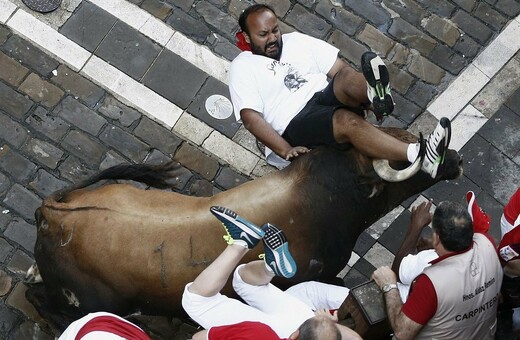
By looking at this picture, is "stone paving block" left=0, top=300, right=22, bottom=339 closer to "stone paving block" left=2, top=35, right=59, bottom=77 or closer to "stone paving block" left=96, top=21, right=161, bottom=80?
"stone paving block" left=2, top=35, right=59, bottom=77

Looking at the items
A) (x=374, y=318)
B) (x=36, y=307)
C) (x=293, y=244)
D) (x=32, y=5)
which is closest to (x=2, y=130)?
(x=32, y=5)

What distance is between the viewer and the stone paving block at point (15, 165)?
7039 millimetres

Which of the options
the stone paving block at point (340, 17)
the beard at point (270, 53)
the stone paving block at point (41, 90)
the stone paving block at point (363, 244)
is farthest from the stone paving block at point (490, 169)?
the stone paving block at point (41, 90)

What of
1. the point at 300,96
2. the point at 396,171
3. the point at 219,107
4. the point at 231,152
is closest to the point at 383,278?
the point at 396,171

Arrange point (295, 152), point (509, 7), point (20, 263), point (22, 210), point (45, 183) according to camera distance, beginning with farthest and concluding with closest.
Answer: point (509, 7) < point (45, 183) < point (22, 210) < point (20, 263) < point (295, 152)

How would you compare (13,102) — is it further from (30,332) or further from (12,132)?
(30,332)

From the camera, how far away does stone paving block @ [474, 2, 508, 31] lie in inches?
315

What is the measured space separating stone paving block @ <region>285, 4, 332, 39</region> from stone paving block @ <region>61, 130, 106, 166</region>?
89.2 inches

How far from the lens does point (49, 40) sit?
24.8 feet

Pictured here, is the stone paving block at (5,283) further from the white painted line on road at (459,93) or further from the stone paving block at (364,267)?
the white painted line on road at (459,93)

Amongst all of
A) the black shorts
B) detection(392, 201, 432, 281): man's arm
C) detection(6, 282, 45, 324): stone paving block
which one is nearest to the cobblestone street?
detection(6, 282, 45, 324): stone paving block

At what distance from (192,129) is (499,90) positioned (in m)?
3.06

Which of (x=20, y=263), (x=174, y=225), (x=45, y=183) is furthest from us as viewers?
(x=45, y=183)

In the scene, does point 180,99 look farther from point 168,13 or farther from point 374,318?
point 374,318
